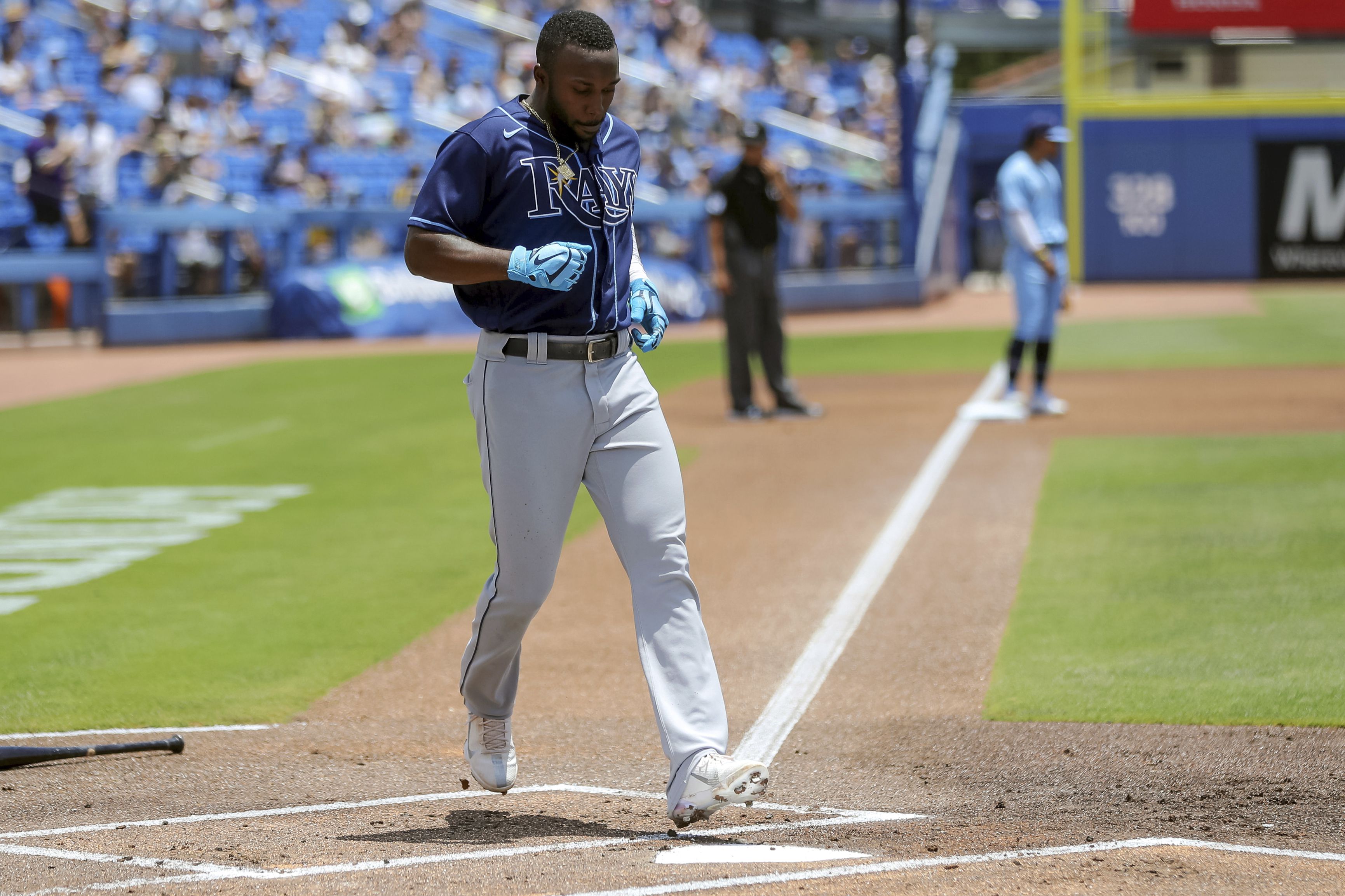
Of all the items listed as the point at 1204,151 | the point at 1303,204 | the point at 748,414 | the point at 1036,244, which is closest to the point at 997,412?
the point at 1036,244

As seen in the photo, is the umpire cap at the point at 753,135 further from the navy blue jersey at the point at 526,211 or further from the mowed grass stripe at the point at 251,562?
the navy blue jersey at the point at 526,211

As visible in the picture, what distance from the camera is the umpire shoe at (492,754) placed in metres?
4.28

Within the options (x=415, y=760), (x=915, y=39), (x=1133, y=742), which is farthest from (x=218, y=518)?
(x=915, y=39)

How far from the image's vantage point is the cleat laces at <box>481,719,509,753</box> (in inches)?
169

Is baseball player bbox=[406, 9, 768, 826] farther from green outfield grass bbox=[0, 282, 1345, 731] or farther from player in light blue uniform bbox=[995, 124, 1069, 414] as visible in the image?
player in light blue uniform bbox=[995, 124, 1069, 414]

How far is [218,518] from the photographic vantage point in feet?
30.6

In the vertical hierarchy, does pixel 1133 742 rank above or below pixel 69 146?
below

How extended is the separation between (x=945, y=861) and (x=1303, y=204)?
2695 cm

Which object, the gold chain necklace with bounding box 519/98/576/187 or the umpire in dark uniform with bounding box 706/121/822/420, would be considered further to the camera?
the umpire in dark uniform with bounding box 706/121/822/420

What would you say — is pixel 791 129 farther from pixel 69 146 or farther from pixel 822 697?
pixel 822 697

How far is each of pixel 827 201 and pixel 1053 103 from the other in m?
7.74

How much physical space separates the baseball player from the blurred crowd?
18.8m

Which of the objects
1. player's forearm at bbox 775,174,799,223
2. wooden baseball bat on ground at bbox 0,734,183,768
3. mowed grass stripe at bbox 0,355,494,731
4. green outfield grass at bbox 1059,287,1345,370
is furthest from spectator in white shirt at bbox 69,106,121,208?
wooden baseball bat on ground at bbox 0,734,183,768

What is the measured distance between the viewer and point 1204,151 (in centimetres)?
2794
